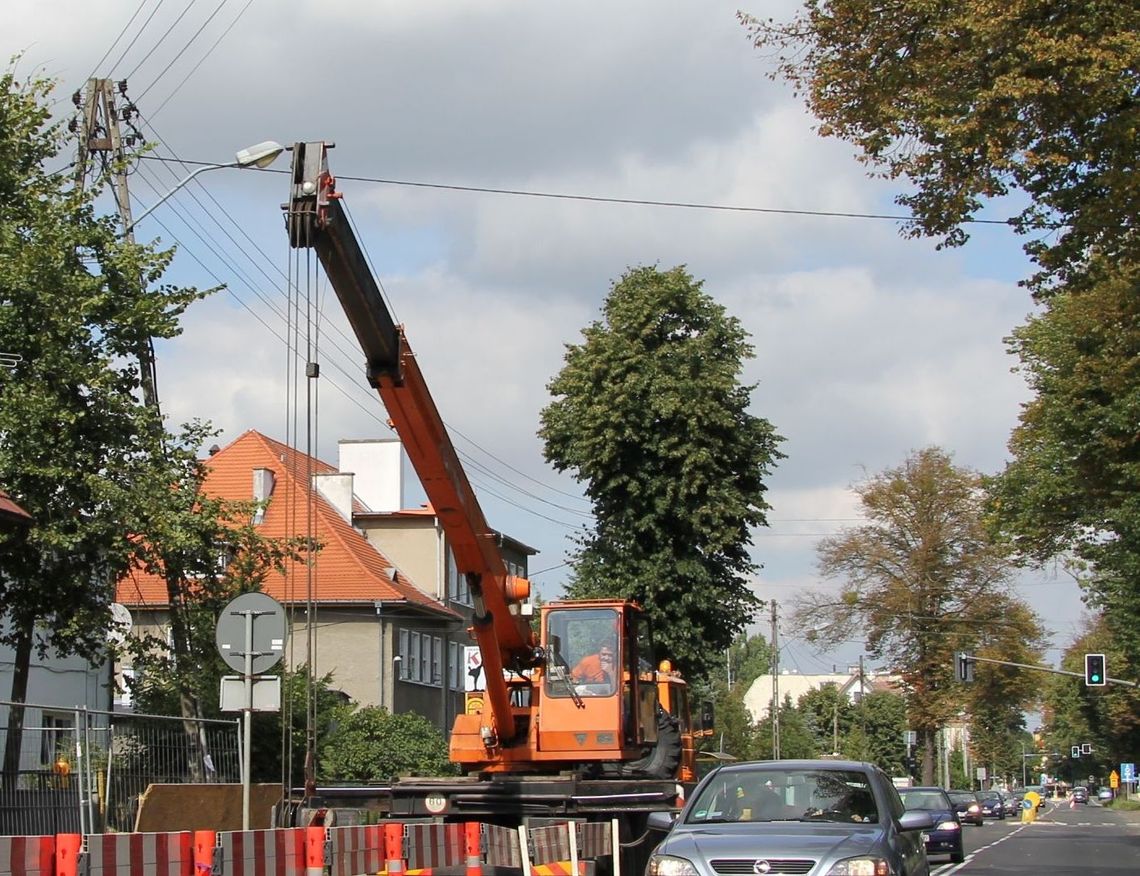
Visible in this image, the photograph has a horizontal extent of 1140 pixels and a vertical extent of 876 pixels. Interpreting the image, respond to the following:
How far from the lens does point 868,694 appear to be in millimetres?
123688

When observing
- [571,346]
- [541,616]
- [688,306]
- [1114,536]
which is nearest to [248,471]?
[571,346]

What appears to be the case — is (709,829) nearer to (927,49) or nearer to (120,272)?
(927,49)

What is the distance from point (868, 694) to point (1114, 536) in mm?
80317

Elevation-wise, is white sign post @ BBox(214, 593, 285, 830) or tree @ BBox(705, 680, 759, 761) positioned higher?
white sign post @ BBox(214, 593, 285, 830)

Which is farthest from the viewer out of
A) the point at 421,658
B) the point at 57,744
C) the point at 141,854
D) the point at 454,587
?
the point at 454,587

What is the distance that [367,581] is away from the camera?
50.2m

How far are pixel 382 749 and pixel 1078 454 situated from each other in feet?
60.4

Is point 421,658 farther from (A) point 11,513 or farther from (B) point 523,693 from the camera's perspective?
(B) point 523,693

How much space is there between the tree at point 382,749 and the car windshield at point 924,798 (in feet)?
38.8

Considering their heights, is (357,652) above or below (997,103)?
below

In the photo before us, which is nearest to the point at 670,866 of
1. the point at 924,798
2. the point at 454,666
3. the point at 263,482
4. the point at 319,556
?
the point at 924,798

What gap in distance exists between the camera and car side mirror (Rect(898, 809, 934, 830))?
11.7 metres

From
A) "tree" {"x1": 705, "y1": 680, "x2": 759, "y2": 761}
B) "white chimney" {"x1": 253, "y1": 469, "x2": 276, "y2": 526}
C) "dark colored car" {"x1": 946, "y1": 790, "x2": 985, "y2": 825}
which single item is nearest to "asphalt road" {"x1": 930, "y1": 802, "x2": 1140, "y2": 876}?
"dark colored car" {"x1": 946, "y1": 790, "x2": 985, "y2": 825}

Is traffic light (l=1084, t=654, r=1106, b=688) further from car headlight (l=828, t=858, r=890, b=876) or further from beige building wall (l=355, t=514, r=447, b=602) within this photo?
car headlight (l=828, t=858, r=890, b=876)
